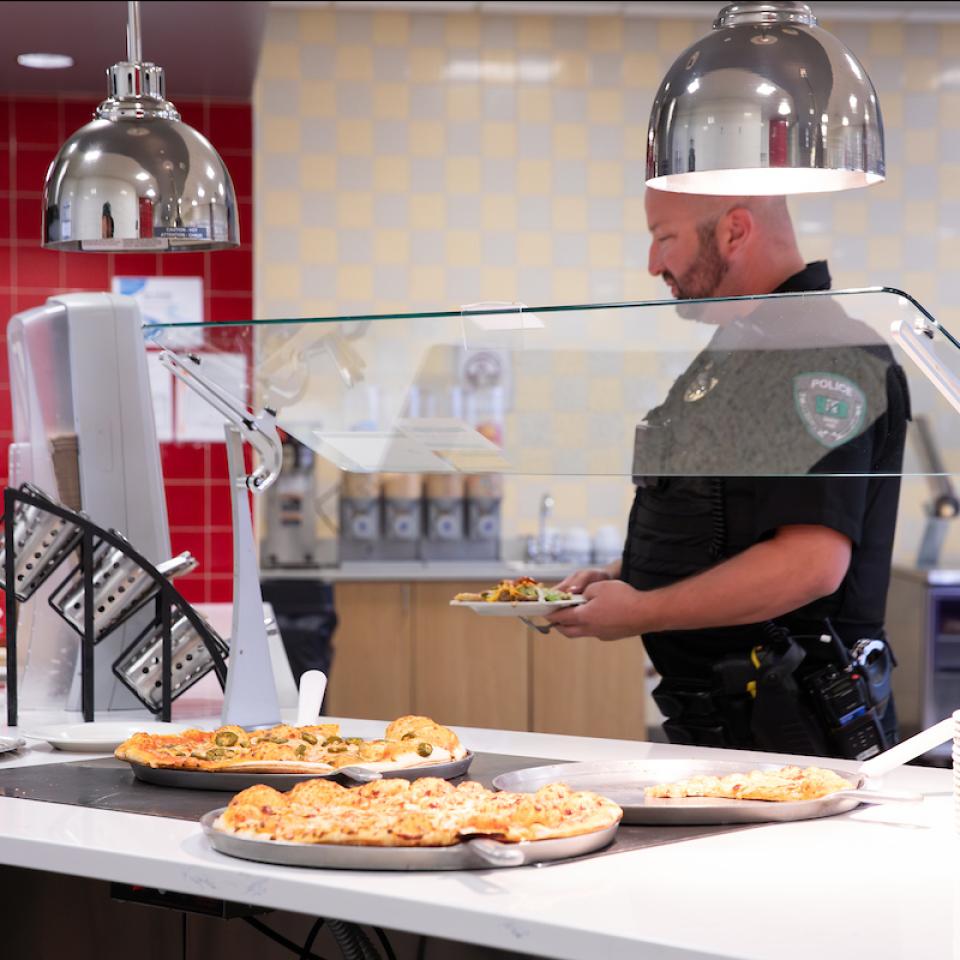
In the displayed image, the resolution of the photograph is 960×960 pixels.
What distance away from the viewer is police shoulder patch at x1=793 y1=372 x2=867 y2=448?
178cm

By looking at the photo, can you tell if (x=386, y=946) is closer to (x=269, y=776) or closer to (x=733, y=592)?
(x=269, y=776)

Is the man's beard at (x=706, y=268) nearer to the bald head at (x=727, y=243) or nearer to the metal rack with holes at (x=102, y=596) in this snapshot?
the bald head at (x=727, y=243)

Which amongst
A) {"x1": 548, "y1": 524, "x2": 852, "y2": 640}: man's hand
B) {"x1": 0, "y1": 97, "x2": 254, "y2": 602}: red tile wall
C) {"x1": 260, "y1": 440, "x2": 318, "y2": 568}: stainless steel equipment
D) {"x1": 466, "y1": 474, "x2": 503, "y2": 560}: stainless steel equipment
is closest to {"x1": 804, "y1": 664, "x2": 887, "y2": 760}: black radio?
{"x1": 548, "y1": 524, "x2": 852, "y2": 640}: man's hand

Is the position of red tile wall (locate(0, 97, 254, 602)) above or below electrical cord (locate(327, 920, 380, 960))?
above

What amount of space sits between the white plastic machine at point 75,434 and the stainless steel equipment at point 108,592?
17 centimetres

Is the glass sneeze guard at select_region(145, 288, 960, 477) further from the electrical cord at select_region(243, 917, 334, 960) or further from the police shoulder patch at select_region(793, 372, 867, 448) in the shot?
the electrical cord at select_region(243, 917, 334, 960)

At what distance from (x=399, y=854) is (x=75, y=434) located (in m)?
1.37

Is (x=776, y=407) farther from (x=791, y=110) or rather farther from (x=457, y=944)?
(x=457, y=944)

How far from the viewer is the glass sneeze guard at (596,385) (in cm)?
172

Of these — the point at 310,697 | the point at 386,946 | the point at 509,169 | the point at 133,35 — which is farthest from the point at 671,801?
the point at 509,169

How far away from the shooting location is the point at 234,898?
1237mm

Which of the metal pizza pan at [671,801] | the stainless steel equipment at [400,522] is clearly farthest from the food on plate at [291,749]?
the stainless steel equipment at [400,522]

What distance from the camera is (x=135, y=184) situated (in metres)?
2.11

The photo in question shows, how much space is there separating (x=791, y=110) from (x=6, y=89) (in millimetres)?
4488
